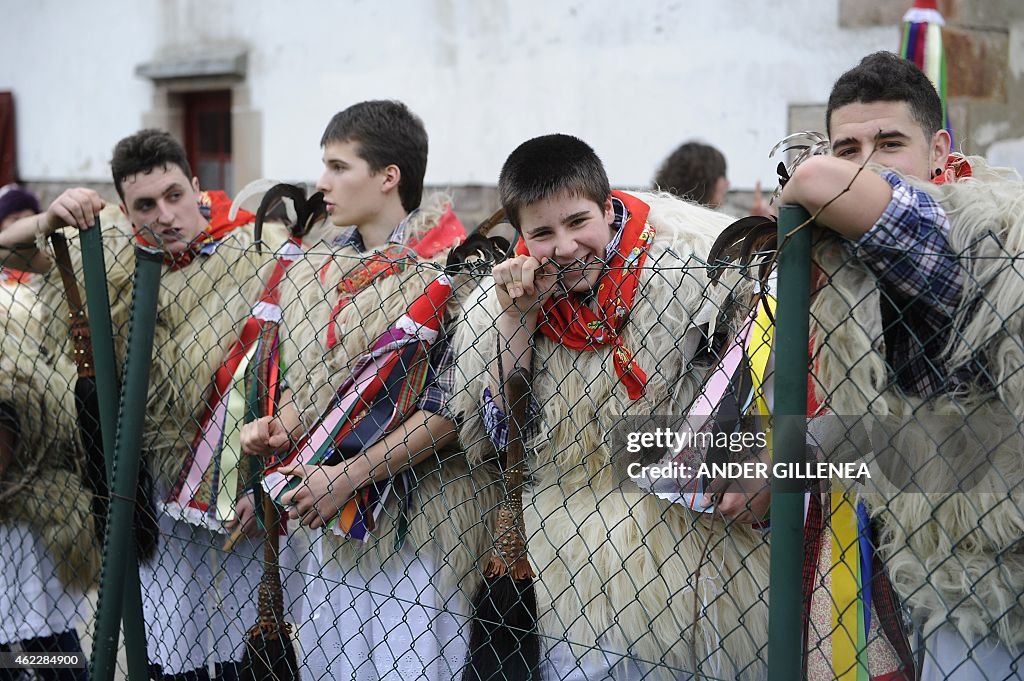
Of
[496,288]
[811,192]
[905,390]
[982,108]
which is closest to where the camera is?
[811,192]

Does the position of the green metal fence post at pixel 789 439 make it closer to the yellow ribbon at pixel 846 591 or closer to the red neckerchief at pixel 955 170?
the yellow ribbon at pixel 846 591

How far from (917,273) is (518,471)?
964mm

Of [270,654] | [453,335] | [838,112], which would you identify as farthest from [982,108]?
[270,654]

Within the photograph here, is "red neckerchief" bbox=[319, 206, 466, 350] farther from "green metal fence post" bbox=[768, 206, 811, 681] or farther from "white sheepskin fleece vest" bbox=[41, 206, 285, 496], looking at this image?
"green metal fence post" bbox=[768, 206, 811, 681]

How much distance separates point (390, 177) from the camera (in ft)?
9.91

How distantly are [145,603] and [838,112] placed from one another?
2544 mm

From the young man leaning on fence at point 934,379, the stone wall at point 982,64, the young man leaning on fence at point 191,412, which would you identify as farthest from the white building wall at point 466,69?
the young man leaning on fence at point 934,379

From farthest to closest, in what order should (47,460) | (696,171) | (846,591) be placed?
(696,171), (47,460), (846,591)

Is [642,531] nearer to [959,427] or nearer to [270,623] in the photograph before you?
[959,427]

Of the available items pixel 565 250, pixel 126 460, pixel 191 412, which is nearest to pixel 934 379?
pixel 565 250

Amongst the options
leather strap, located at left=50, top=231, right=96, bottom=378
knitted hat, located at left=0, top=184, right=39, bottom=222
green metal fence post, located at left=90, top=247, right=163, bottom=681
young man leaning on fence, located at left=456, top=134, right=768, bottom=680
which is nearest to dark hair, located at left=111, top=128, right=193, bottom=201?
leather strap, located at left=50, top=231, right=96, bottom=378

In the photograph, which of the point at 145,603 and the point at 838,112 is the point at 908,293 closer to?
the point at 838,112

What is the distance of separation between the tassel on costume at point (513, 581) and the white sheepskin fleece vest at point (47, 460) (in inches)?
62.2

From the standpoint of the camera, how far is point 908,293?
69.1 inches
